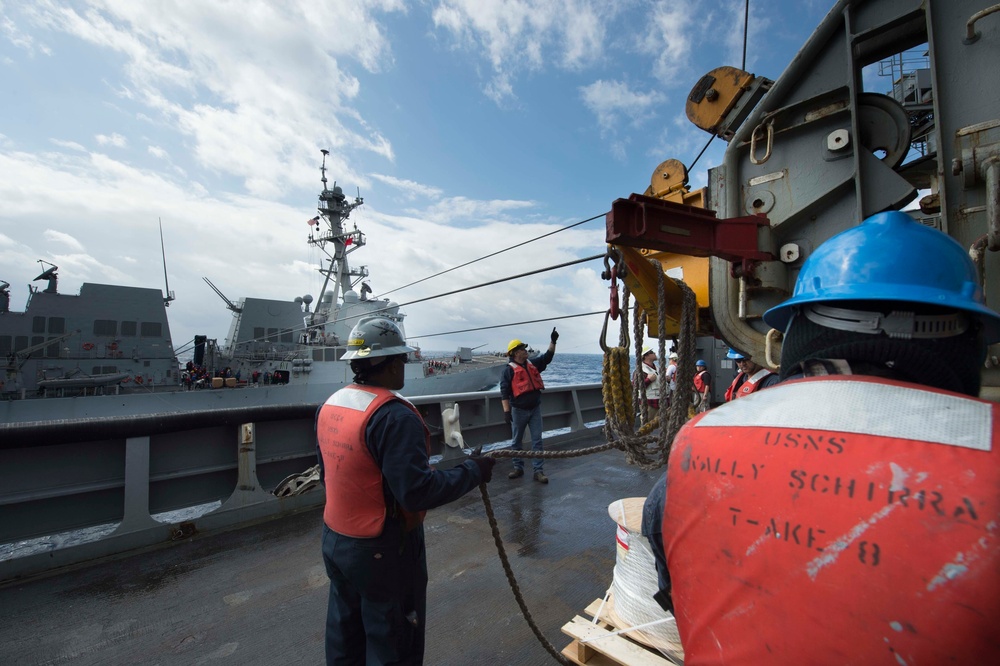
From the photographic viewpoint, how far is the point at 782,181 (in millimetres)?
3045

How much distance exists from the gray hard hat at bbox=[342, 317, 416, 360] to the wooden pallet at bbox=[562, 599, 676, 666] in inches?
61.5

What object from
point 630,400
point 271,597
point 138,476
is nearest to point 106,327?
point 138,476

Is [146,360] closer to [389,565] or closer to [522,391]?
[522,391]

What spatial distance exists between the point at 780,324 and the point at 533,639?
2.29 meters

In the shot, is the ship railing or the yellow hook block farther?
the ship railing

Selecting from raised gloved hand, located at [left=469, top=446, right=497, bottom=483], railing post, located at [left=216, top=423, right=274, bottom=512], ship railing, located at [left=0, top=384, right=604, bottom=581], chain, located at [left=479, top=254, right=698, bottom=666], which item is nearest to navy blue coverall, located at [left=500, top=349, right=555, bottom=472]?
ship railing, located at [left=0, top=384, right=604, bottom=581]

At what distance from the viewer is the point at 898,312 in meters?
0.90

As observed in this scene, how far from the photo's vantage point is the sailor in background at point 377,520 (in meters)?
1.79

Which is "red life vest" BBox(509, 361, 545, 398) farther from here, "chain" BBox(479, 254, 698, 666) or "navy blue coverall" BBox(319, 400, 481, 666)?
"navy blue coverall" BBox(319, 400, 481, 666)

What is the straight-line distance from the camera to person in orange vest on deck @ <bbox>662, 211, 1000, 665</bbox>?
606 millimetres

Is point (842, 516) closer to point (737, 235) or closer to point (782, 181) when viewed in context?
point (737, 235)

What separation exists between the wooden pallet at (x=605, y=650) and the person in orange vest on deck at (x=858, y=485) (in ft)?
3.91

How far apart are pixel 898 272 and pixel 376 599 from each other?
6.67ft

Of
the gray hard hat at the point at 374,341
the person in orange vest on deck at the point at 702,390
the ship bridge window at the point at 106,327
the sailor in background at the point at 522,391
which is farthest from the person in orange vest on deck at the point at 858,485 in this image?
the ship bridge window at the point at 106,327
